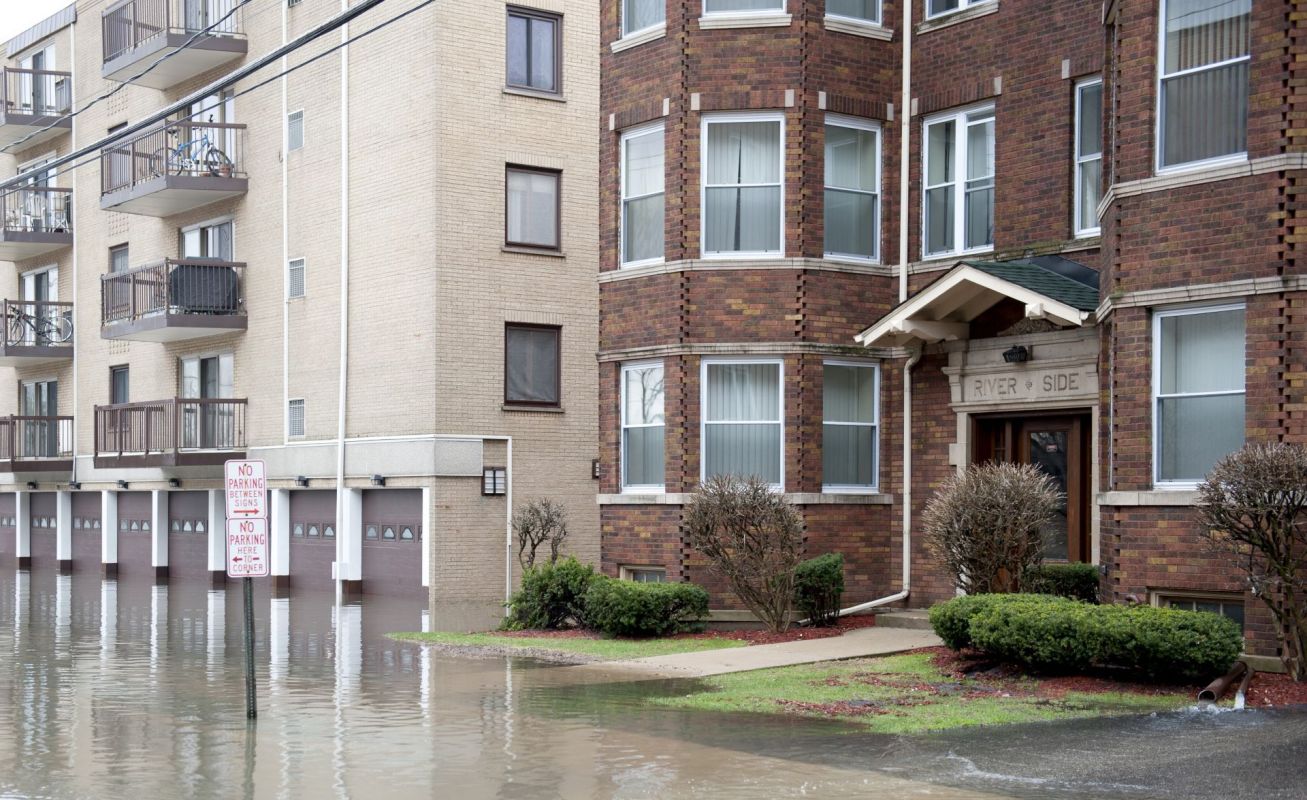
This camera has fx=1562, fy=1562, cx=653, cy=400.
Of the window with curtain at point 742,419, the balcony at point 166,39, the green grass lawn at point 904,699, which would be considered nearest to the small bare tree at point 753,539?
the window with curtain at point 742,419

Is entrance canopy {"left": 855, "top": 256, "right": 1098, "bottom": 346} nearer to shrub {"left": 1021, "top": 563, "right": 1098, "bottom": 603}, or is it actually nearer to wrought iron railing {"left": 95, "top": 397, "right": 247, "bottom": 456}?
shrub {"left": 1021, "top": 563, "right": 1098, "bottom": 603}

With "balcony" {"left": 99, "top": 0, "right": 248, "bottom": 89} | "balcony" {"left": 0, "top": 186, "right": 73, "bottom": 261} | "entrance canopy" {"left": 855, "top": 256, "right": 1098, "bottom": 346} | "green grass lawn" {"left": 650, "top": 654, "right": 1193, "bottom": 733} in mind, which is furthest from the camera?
"balcony" {"left": 0, "top": 186, "right": 73, "bottom": 261}

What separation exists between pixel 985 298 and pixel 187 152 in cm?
2022

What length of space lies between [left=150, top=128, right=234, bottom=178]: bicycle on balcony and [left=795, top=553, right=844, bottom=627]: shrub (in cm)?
1860

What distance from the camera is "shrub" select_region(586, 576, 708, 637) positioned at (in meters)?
18.7

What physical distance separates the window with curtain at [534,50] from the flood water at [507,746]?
47.4ft

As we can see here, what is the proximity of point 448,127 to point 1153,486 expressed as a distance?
15571 millimetres

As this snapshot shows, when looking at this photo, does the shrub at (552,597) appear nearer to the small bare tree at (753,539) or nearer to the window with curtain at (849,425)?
the small bare tree at (753,539)

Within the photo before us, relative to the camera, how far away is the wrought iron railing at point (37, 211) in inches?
1607

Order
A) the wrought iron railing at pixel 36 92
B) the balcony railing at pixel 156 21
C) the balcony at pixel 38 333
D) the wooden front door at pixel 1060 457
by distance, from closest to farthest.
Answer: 1. the wooden front door at pixel 1060 457
2. the balcony railing at pixel 156 21
3. the balcony at pixel 38 333
4. the wrought iron railing at pixel 36 92

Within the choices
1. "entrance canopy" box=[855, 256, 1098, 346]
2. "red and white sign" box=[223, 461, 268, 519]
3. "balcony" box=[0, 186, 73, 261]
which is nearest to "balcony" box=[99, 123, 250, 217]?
"balcony" box=[0, 186, 73, 261]

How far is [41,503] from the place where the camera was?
4341 cm

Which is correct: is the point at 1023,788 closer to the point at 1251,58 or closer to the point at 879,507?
the point at 1251,58

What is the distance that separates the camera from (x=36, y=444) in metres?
41.2
